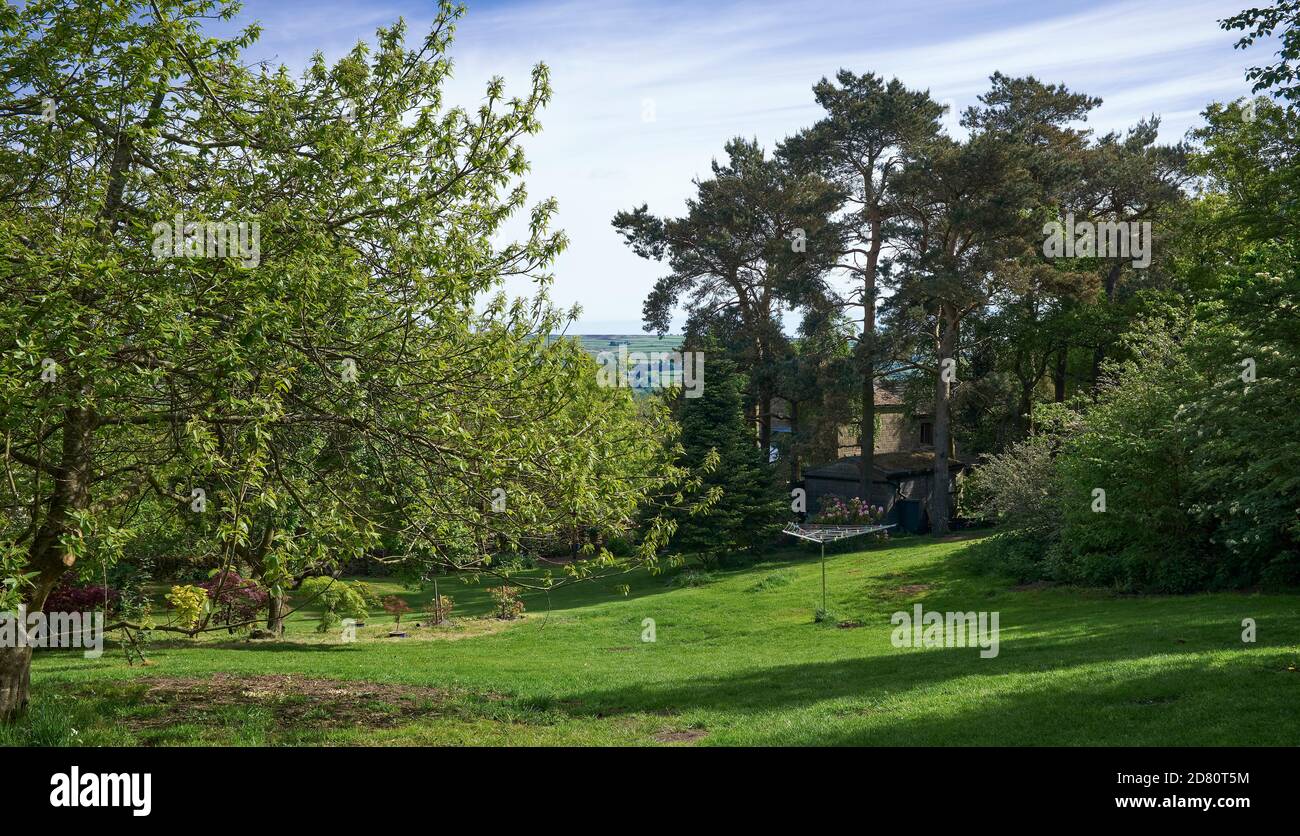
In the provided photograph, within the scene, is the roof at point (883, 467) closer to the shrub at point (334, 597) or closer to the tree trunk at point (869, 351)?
the tree trunk at point (869, 351)

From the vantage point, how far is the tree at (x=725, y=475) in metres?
37.1

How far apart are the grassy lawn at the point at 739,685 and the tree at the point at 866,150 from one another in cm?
1788

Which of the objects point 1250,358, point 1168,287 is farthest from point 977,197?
point 1250,358

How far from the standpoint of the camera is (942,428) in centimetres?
3903

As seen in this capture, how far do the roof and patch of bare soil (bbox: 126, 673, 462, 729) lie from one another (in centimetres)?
3314

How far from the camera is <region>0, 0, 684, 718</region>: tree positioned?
25.0 ft

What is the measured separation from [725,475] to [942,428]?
31.0ft

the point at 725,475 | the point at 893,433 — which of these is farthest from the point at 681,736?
the point at 893,433

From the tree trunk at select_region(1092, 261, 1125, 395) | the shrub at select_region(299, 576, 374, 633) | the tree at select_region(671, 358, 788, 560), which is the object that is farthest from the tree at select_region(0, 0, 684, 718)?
the tree trunk at select_region(1092, 261, 1125, 395)

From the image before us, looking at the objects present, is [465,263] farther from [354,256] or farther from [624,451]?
[624,451]

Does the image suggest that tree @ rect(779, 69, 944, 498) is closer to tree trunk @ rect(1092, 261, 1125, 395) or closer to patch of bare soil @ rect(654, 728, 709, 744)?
tree trunk @ rect(1092, 261, 1125, 395)

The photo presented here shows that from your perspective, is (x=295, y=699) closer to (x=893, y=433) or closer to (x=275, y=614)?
(x=275, y=614)

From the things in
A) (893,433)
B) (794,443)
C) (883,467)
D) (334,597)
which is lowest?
(334,597)

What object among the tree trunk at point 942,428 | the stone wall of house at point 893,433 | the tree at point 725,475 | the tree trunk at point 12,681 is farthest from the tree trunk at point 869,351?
the tree trunk at point 12,681
